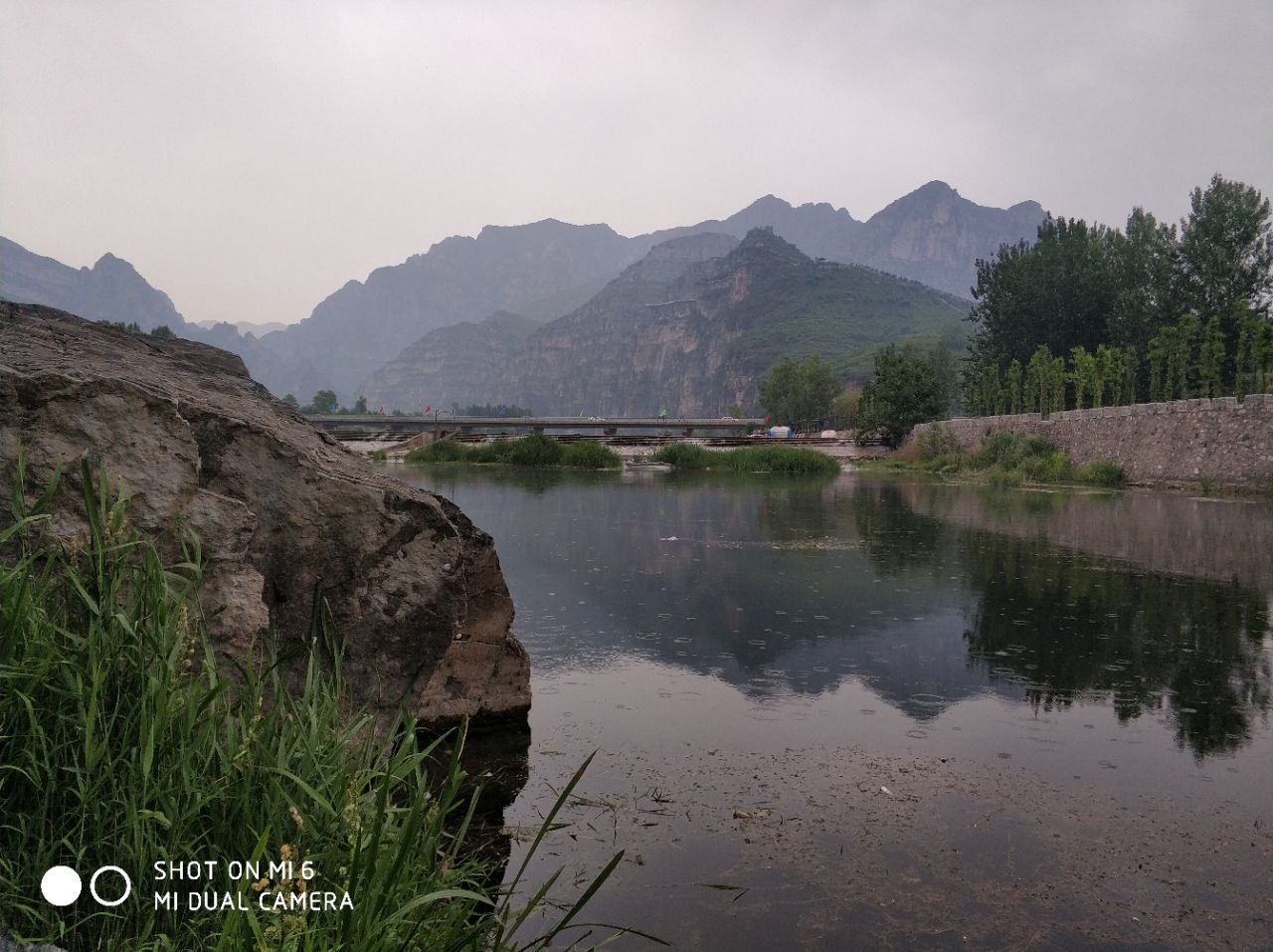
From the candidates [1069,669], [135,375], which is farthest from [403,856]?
[1069,669]

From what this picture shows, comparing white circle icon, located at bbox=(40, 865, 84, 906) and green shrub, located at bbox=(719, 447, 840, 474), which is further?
green shrub, located at bbox=(719, 447, 840, 474)

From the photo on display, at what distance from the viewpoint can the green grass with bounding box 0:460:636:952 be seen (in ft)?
8.01

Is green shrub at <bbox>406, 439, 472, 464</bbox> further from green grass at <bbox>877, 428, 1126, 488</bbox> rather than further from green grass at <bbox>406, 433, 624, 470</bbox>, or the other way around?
green grass at <bbox>877, 428, 1126, 488</bbox>

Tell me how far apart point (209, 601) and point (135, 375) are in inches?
Answer: 47.9

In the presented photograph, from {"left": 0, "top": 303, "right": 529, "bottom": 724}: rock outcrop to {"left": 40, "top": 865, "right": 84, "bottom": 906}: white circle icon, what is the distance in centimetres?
114

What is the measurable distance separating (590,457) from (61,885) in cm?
4023

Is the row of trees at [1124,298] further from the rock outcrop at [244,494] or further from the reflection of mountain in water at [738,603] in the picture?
the rock outcrop at [244,494]

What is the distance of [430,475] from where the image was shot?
34.5 meters

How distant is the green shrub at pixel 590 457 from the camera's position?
4228 cm

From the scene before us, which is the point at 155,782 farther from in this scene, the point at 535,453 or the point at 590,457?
the point at 535,453

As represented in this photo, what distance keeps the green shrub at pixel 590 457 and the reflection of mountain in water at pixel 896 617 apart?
23.9 meters

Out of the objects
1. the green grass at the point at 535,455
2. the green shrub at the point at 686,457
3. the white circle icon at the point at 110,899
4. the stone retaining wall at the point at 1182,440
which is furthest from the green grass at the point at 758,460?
the white circle icon at the point at 110,899

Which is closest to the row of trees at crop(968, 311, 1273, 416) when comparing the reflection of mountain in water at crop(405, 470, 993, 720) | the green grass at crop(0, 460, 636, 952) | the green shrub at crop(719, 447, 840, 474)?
the green shrub at crop(719, 447, 840, 474)

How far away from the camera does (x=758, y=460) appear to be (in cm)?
4403
